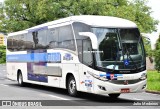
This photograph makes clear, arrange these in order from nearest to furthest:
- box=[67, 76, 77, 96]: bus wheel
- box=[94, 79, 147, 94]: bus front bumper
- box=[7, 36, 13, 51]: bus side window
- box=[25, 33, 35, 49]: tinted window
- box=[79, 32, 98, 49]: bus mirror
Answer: box=[94, 79, 147, 94]: bus front bumper
box=[79, 32, 98, 49]: bus mirror
box=[67, 76, 77, 96]: bus wheel
box=[25, 33, 35, 49]: tinted window
box=[7, 36, 13, 51]: bus side window

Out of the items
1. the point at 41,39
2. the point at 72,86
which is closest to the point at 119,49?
the point at 72,86

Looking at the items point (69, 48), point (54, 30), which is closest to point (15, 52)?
point (54, 30)

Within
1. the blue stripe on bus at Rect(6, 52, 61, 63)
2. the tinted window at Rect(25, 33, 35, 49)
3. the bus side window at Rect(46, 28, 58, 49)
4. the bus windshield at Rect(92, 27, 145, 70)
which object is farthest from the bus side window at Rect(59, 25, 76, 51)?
the tinted window at Rect(25, 33, 35, 49)

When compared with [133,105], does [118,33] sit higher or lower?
higher

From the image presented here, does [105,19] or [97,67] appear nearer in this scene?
[97,67]

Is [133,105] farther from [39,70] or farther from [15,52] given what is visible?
[15,52]

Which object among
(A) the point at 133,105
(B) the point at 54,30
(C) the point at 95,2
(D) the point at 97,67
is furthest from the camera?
(C) the point at 95,2

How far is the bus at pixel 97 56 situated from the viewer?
15.0m

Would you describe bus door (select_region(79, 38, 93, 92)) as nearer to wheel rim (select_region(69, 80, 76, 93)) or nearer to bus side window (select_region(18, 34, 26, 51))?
wheel rim (select_region(69, 80, 76, 93))

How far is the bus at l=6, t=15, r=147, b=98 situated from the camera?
49.1 feet

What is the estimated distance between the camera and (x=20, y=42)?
23.9m

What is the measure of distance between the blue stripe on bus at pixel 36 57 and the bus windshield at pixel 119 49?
349 cm

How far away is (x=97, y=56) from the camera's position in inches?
Result: 593

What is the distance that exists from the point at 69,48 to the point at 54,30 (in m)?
2.08
